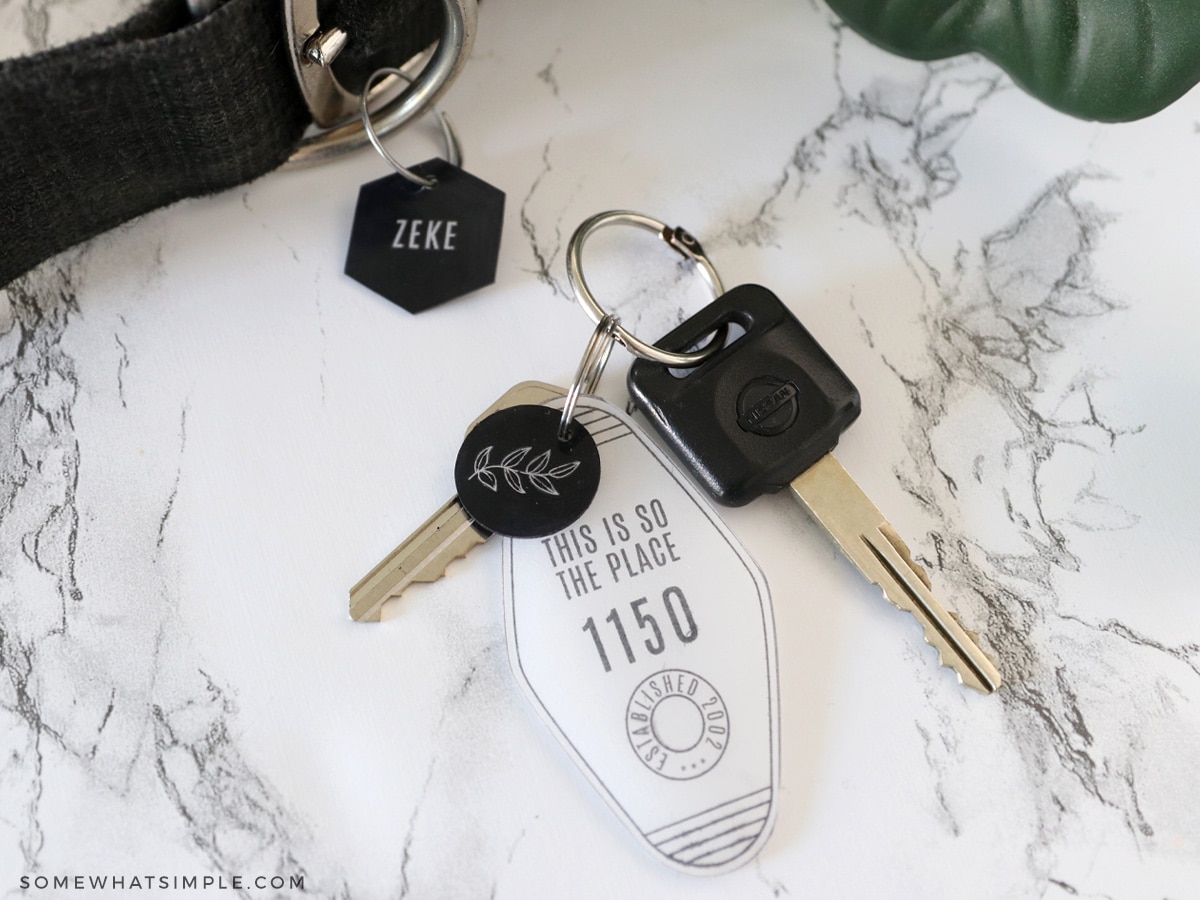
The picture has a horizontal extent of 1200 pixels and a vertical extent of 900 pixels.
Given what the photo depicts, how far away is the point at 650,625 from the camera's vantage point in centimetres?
59

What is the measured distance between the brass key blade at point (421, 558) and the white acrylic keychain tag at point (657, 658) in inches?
1.2

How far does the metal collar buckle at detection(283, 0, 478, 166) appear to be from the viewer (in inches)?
25.0

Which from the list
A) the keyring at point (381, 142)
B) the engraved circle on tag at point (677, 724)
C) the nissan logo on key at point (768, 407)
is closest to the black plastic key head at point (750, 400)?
the nissan logo on key at point (768, 407)

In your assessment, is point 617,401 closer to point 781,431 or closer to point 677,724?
point 781,431

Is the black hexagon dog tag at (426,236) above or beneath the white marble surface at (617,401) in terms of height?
above

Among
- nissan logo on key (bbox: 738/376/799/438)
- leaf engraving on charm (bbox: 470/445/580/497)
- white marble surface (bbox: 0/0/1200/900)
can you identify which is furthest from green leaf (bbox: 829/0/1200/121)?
leaf engraving on charm (bbox: 470/445/580/497)

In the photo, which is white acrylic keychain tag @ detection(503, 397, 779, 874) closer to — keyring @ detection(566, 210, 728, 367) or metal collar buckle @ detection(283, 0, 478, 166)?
keyring @ detection(566, 210, 728, 367)

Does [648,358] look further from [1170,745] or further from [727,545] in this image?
[1170,745]

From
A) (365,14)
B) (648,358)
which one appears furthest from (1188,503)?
(365,14)

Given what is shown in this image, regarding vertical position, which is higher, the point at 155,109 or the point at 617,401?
the point at 155,109

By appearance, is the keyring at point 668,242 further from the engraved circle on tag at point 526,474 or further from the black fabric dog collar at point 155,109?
the black fabric dog collar at point 155,109

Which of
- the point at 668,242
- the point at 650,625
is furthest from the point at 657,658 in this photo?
the point at 668,242

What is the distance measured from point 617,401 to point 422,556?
17 centimetres

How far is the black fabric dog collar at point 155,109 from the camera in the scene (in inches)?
22.6
